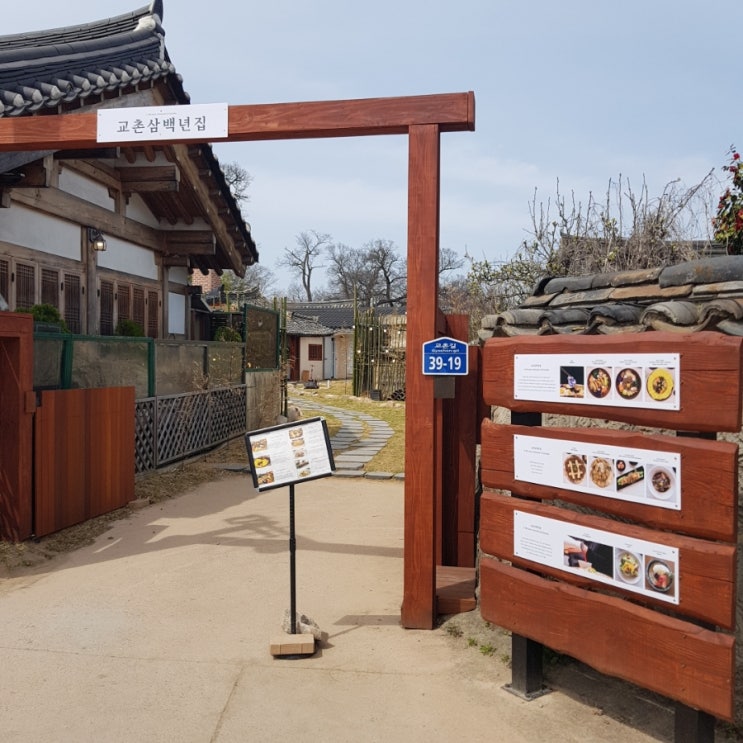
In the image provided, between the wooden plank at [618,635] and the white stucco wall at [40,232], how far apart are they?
732cm

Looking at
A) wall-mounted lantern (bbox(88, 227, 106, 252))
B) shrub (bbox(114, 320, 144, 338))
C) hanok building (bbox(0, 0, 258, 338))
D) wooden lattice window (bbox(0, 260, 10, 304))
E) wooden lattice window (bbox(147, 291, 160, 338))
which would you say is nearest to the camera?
hanok building (bbox(0, 0, 258, 338))

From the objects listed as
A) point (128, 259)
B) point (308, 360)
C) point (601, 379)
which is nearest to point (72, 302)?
point (128, 259)

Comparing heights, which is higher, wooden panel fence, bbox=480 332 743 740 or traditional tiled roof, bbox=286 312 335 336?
traditional tiled roof, bbox=286 312 335 336

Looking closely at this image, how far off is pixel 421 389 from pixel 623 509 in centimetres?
173

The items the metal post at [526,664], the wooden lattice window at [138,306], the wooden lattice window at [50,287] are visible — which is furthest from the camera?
the wooden lattice window at [138,306]

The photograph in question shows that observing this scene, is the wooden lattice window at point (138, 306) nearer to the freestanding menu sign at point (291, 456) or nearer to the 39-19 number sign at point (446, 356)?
the freestanding menu sign at point (291, 456)

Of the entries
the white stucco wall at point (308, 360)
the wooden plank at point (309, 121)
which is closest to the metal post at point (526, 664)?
the wooden plank at point (309, 121)

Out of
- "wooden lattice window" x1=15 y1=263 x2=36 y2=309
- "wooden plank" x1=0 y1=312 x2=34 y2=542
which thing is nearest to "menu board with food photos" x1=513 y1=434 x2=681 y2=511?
"wooden plank" x1=0 y1=312 x2=34 y2=542

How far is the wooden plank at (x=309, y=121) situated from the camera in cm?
445

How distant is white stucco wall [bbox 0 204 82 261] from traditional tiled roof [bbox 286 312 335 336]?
84.9 ft

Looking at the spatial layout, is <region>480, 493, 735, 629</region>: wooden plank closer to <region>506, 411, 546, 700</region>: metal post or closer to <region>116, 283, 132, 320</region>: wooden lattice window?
<region>506, 411, 546, 700</region>: metal post

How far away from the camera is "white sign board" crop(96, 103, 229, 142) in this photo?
192 inches

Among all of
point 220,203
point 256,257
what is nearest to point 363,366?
point 256,257

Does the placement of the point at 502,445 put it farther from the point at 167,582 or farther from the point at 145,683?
the point at 167,582
